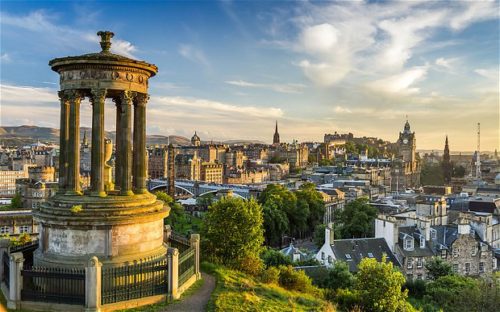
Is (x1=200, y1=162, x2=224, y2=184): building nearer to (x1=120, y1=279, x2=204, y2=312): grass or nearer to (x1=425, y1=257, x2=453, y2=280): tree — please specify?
(x1=425, y1=257, x2=453, y2=280): tree

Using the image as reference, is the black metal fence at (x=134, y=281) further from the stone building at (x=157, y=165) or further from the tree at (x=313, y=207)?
the stone building at (x=157, y=165)

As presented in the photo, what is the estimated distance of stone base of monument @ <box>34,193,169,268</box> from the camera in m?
15.4

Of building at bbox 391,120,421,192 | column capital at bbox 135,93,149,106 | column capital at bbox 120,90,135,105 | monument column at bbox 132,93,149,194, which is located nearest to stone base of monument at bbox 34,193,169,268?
monument column at bbox 132,93,149,194

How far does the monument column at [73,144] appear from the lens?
667 inches

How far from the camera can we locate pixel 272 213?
61.9 m

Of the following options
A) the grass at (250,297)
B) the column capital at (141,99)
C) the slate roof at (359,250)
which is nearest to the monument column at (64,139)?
the column capital at (141,99)

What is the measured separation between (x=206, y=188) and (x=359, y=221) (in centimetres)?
5823

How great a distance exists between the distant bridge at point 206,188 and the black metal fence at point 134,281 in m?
79.9

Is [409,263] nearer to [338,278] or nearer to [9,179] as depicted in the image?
[338,278]

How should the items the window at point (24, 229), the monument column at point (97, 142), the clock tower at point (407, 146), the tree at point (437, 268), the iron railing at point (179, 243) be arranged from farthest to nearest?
the clock tower at point (407, 146), the window at point (24, 229), the tree at point (437, 268), the iron railing at point (179, 243), the monument column at point (97, 142)

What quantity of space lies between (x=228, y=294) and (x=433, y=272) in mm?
28313

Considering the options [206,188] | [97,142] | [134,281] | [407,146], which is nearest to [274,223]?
[97,142]

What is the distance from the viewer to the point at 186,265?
1720 cm

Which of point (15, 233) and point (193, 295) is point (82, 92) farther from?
point (15, 233)
